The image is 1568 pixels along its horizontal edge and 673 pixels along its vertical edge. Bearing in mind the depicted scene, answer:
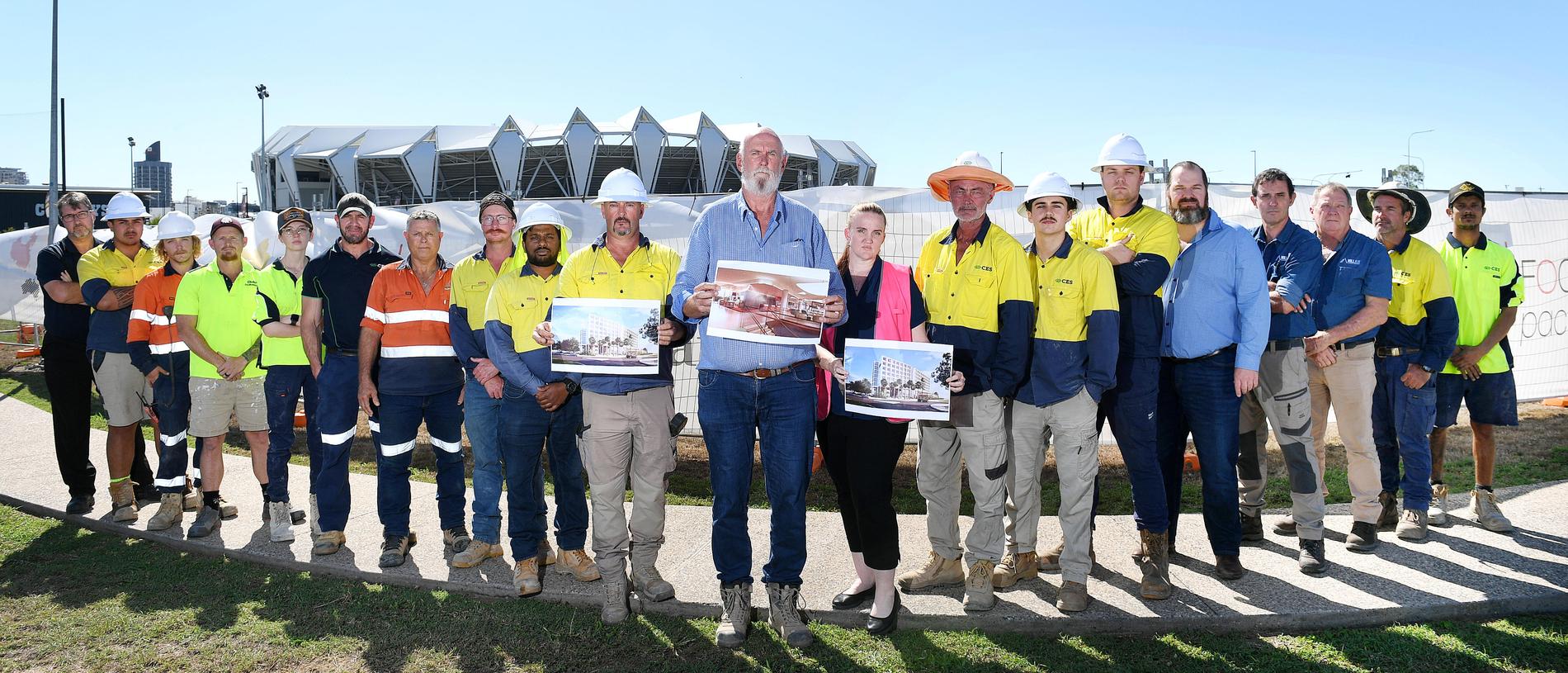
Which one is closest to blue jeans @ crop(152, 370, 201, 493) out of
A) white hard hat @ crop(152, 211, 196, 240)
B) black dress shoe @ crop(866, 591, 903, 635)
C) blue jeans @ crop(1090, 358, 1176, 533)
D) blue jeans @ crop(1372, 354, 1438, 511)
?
white hard hat @ crop(152, 211, 196, 240)

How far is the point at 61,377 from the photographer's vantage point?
6125 mm

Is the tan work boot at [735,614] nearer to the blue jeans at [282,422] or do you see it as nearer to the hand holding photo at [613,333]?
the hand holding photo at [613,333]

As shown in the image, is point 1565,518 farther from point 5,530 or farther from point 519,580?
point 5,530

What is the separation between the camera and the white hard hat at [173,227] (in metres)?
5.67

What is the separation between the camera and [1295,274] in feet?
15.1

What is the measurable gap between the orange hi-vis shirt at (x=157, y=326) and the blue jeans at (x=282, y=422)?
0.88m

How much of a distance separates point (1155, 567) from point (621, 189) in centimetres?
304

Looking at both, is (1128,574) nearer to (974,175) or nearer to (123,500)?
(974,175)

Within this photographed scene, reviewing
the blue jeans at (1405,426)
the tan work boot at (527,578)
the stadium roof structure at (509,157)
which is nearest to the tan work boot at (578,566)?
the tan work boot at (527,578)

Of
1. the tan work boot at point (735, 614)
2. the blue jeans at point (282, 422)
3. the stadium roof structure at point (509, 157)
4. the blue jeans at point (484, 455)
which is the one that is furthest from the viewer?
the stadium roof structure at point (509, 157)

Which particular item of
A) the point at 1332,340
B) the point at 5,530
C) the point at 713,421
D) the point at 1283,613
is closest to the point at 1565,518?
the point at 1332,340

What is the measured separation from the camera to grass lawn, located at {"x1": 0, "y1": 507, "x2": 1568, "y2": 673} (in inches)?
141

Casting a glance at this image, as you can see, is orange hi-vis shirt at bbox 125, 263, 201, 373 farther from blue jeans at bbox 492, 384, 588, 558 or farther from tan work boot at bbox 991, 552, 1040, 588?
tan work boot at bbox 991, 552, 1040, 588

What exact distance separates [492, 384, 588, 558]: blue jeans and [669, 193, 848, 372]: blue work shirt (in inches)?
41.9
